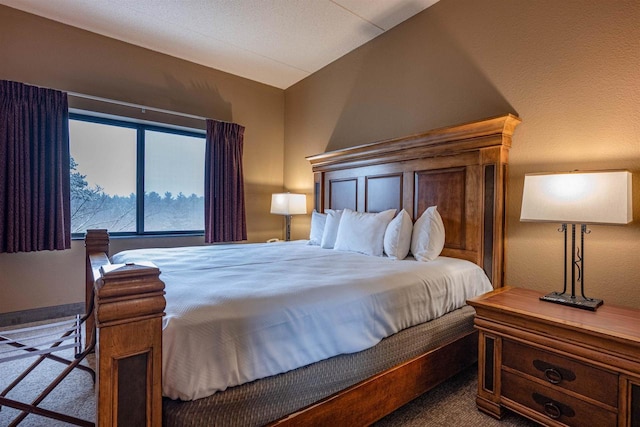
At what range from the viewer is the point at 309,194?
4.18m

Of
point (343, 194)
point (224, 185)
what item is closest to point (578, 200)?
point (343, 194)

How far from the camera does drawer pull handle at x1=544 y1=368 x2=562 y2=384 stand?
1488mm

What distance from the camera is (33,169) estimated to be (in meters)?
2.91

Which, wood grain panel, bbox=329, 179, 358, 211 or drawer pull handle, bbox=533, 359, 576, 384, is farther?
wood grain panel, bbox=329, 179, 358, 211

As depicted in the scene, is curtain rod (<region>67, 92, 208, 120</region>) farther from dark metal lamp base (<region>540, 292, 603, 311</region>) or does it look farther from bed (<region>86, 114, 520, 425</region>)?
dark metal lamp base (<region>540, 292, 603, 311</region>)

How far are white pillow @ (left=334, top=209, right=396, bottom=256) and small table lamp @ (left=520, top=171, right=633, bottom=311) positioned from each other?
102 cm

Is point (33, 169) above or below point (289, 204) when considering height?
above

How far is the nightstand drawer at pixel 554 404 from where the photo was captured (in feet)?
4.49

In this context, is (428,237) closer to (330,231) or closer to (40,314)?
(330,231)

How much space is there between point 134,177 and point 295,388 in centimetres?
336

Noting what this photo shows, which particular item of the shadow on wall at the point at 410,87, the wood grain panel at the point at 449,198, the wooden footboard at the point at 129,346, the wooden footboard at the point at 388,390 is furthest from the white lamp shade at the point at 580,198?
the wooden footboard at the point at 129,346

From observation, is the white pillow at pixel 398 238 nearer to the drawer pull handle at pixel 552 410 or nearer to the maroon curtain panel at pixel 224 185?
the drawer pull handle at pixel 552 410

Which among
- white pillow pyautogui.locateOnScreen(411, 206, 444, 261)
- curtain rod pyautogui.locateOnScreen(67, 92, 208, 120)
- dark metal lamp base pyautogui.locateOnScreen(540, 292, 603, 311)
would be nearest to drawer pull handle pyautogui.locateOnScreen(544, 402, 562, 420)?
dark metal lamp base pyautogui.locateOnScreen(540, 292, 603, 311)

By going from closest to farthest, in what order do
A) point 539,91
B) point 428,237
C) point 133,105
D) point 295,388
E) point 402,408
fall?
point 295,388 < point 402,408 < point 539,91 < point 428,237 < point 133,105
